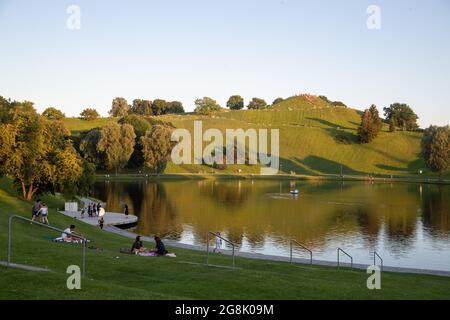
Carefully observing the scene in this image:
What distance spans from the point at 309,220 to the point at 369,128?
106 metres

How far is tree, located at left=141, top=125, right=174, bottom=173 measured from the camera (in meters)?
114

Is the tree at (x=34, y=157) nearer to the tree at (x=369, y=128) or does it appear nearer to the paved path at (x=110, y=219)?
the paved path at (x=110, y=219)

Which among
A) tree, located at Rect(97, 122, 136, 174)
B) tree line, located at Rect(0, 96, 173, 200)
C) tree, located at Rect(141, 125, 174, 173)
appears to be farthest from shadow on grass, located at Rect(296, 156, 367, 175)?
Result: tree line, located at Rect(0, 96, 173, 200)

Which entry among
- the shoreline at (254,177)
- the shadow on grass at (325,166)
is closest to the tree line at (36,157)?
the shoreline at (254,177)

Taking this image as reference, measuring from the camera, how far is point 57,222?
3509 cm

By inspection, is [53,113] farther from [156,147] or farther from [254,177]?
[254,177]

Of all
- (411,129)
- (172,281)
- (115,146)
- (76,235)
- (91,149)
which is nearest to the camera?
(172,281)

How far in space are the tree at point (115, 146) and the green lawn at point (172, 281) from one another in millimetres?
88829

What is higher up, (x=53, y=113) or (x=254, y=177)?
(x=53, y=113)

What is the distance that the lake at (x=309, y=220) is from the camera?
38094 millimetres

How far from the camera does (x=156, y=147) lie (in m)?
114

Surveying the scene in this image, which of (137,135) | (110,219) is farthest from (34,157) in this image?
(137,135)

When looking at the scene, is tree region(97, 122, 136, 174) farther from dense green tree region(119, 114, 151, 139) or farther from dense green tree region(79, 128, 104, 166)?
dense green tree region(119, 114, 151, 139)

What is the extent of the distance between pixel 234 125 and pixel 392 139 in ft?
160
